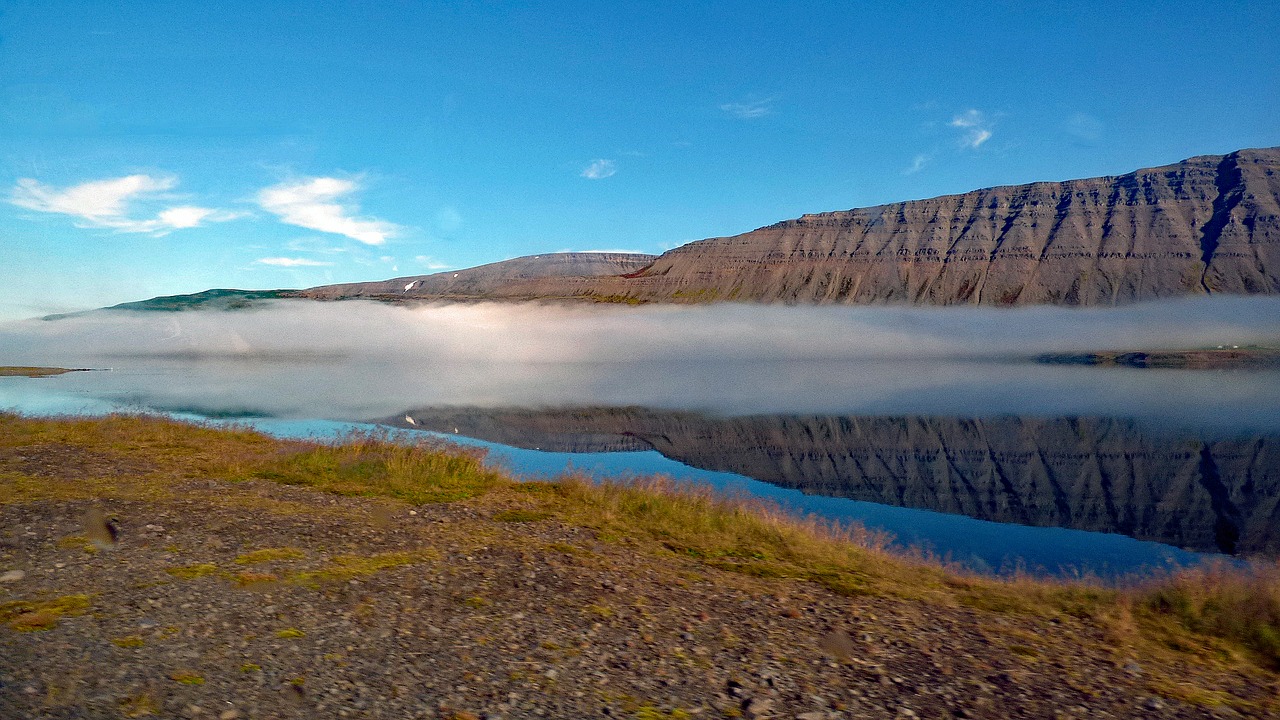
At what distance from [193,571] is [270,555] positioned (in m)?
1.06

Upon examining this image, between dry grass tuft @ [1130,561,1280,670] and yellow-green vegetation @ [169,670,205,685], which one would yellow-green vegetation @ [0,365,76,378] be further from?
dry grass tuft @ [1130,561,1280,670]

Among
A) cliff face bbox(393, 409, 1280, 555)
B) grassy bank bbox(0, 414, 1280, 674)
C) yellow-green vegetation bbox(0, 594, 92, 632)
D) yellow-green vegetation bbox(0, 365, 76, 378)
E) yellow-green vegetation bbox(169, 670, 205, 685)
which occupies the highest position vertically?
yellow-green vegetation bbox(0, 594, 92, 632)

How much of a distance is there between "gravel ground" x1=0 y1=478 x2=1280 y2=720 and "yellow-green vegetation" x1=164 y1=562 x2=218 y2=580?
0.14ft

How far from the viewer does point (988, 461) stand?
3188cm

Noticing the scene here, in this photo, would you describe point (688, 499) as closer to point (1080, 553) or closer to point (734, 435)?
point (1080, 553)

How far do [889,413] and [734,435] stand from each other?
15234 mm

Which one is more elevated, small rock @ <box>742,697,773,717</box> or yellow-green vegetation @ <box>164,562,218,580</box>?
yellow-green vegetation @ <box>164,562,218,580</box>

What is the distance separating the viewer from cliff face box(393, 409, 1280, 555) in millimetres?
22594

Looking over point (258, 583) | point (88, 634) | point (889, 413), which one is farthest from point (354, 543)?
point (889, 413)

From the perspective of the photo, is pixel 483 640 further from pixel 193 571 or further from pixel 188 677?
pixel 193 571

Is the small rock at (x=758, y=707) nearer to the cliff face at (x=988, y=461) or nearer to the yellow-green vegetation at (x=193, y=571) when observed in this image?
the yellow-green vegetation at (x=193, y=571)

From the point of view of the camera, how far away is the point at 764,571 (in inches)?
440

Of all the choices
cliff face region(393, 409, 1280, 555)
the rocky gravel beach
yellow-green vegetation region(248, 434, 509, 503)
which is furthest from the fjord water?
the rocky gravel beach

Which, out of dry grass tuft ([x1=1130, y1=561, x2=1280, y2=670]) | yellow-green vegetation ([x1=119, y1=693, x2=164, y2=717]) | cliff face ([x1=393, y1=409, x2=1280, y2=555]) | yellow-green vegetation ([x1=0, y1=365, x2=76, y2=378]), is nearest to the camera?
yellow-green vegetation ([x1=119, y1=693, x2=164, y2=717])
